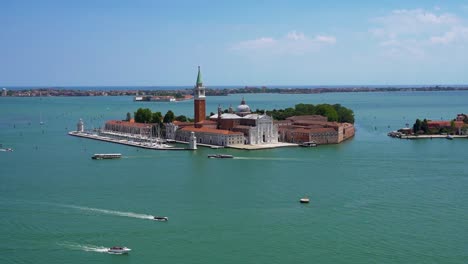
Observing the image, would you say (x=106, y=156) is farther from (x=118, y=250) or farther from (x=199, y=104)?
(x=118, y=250)

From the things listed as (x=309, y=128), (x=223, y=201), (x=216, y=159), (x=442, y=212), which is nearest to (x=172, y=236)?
(x=223, y=201)

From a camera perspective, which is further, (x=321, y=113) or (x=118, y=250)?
(x=321, y=113)

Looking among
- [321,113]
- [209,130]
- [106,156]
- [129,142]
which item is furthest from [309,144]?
[321,113]

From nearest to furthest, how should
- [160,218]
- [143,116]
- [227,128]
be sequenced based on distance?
1. [160,218]
2. [227,128]
3. [143,116]

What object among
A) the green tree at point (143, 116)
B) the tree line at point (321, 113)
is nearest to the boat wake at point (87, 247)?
the green tree at point (143, 116)

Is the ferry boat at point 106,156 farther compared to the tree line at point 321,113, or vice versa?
the tree line at point 321,113

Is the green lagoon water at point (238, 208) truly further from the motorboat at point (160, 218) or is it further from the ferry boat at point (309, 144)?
the ferry boat at point (309, 144)

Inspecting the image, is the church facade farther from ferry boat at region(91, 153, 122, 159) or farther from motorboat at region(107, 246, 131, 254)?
motorboat at region(107, 246, 131, 254)

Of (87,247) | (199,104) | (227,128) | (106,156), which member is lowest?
(87,247)

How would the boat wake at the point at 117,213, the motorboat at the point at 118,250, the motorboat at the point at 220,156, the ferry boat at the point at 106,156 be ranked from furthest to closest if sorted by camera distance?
1. the motorboat at the point at 220,156
2. the ferry boat at the point at 106,156
3. the boat wake at the point at 117,213
4. the motorboat at the point at 118,250

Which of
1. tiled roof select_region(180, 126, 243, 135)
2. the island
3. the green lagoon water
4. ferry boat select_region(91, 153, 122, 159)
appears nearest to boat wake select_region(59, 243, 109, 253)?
the green lagoon water
